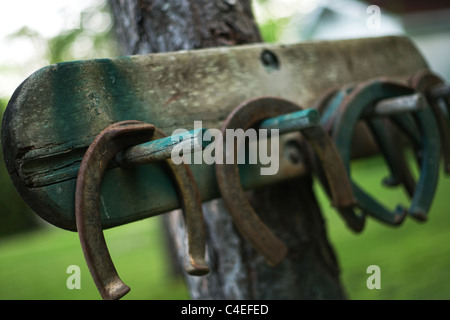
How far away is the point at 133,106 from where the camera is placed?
2.86 ft

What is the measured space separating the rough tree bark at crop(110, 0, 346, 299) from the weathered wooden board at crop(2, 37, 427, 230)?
0.48 ft

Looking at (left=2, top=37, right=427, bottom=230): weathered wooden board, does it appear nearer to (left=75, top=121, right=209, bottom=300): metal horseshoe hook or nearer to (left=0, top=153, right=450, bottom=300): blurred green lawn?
(left=75, top=121, right=209, bottom=300): metal horseshoe hook

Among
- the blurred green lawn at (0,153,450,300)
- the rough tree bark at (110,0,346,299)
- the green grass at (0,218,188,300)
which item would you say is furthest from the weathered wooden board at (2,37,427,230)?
the green grass at (0,218,188,300)

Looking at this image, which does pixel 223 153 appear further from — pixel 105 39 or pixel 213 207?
pixel 105 39

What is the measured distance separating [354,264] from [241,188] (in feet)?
7.13

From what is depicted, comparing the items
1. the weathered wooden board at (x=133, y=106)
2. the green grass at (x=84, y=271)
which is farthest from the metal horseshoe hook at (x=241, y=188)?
the green grass at (x=84, y=271)

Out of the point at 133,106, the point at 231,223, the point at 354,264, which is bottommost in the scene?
the point at 354,264

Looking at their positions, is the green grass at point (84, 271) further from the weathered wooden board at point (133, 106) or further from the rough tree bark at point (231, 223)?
the weathered wooden board at point (133, 106)

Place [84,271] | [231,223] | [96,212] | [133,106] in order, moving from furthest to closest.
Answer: [84,271], [231,223], [133,106], [96,212]

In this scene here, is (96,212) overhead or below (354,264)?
overhead

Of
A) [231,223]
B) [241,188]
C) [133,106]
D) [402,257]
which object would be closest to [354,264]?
[402,257]

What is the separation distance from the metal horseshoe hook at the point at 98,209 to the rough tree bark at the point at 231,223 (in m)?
0.34

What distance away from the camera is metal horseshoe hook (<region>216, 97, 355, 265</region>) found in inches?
35.5

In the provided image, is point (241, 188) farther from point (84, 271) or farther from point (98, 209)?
point (84, 271)
